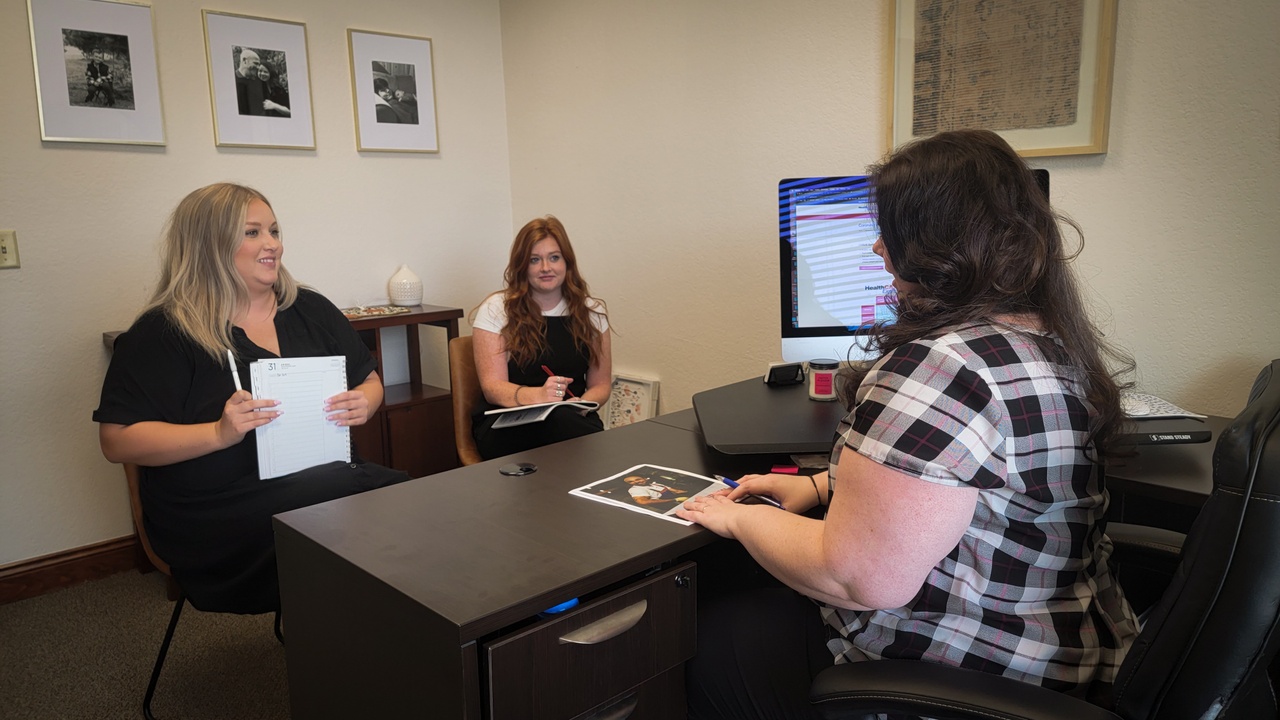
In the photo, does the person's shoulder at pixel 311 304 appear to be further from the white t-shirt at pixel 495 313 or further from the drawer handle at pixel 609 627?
the drawer handle at pixel 609 627

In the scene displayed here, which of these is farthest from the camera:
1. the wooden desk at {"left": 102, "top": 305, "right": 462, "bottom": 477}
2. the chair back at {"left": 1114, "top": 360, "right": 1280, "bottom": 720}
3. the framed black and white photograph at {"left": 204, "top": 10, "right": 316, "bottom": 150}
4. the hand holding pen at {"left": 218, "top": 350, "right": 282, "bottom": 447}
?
the wooden desk at {"left": 102, "top": 305, "right": 462, "bottom": 477}

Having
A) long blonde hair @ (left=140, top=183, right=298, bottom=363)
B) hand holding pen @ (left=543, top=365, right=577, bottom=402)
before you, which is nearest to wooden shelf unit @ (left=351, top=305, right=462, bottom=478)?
hand holding pen @ (left=543, top=365, right=577, bottom=402)

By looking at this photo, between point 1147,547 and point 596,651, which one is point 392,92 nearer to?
point 596,651

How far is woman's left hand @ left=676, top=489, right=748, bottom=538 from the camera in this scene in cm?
127

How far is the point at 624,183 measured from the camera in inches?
134

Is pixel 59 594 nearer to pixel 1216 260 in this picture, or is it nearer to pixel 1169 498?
pixel 1169 498

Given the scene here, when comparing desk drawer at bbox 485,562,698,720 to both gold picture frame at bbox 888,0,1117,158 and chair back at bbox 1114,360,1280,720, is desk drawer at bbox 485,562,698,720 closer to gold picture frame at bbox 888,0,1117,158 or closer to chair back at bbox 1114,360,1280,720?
chair back at bbox 1114,360,1280,720

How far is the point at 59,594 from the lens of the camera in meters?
2.86

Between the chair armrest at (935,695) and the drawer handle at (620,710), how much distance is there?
35 cm

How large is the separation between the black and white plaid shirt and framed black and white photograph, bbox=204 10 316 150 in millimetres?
2802

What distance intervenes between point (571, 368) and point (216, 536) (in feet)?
3.93

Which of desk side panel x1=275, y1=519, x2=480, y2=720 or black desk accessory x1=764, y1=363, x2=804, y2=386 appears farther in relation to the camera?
black desk accessory x1=764, y1=363, x2=804, y2=386

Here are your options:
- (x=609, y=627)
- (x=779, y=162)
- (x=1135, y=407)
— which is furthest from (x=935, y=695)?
(x=779, y=162)

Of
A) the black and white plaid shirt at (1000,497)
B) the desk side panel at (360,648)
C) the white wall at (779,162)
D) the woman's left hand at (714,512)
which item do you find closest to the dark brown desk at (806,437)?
the black and white plaid shirt at (1000,497)
